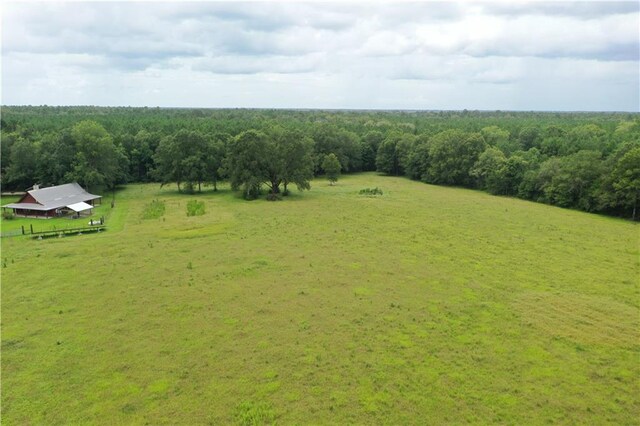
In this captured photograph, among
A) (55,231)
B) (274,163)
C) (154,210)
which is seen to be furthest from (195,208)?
(55,231)

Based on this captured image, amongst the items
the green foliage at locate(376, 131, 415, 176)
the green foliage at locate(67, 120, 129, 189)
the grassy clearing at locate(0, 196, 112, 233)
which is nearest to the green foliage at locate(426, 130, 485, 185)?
the green foliage at locate(376, 131, 415, 176)

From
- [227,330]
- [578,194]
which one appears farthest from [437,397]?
[578,194]

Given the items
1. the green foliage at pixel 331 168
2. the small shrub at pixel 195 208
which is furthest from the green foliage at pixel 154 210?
the green foliage at pixel 331 168

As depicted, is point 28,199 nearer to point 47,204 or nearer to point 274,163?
point 47,204

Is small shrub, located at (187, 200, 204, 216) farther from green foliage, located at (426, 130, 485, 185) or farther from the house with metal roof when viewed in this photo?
Answer: green foliage, located at (426, 130, 485, 185)

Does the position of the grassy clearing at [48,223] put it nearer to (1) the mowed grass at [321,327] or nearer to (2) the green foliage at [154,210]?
(2) the green foliage at [154,210]
